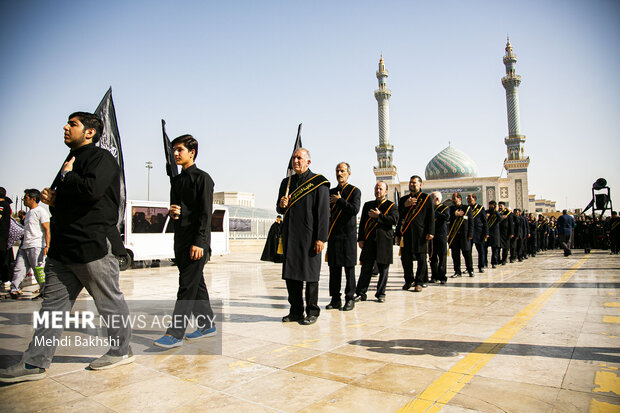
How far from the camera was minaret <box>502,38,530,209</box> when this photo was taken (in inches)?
2078

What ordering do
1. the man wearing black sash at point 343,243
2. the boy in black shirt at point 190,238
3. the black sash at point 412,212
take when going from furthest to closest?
the black sash at point 412,212, the man wearing black sash at point 343,243, the boy in black shirt at point 190,238

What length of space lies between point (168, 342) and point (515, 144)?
5786cm

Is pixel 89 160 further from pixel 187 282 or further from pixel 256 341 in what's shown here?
pixel 256 341

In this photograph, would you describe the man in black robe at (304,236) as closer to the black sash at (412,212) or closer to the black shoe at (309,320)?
the black shoe at (309,320)

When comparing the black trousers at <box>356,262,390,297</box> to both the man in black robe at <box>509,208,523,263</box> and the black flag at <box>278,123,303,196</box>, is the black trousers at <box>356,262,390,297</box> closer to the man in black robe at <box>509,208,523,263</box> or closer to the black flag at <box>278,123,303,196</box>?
the black flag at <box>278,123,303,196</box>

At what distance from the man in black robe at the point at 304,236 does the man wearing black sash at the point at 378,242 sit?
1.34 meters

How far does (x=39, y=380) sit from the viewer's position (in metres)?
2.40

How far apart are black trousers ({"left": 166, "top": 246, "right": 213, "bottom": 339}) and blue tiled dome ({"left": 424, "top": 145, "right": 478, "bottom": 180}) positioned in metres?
57.1

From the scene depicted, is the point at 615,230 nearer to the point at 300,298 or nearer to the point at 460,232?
the point at 460,232

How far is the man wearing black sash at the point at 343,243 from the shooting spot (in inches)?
185

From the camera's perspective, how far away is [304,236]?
4.05 meters

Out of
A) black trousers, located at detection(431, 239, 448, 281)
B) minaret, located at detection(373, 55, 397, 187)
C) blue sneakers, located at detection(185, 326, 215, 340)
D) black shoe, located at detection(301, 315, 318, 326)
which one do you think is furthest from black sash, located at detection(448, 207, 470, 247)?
minaret, located at detection(373, 55, 397, 187)

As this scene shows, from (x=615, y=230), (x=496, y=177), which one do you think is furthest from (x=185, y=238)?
(x=496, y=177)

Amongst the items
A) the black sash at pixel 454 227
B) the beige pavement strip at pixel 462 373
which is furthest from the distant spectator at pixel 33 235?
the black sash at pixel 454 227
